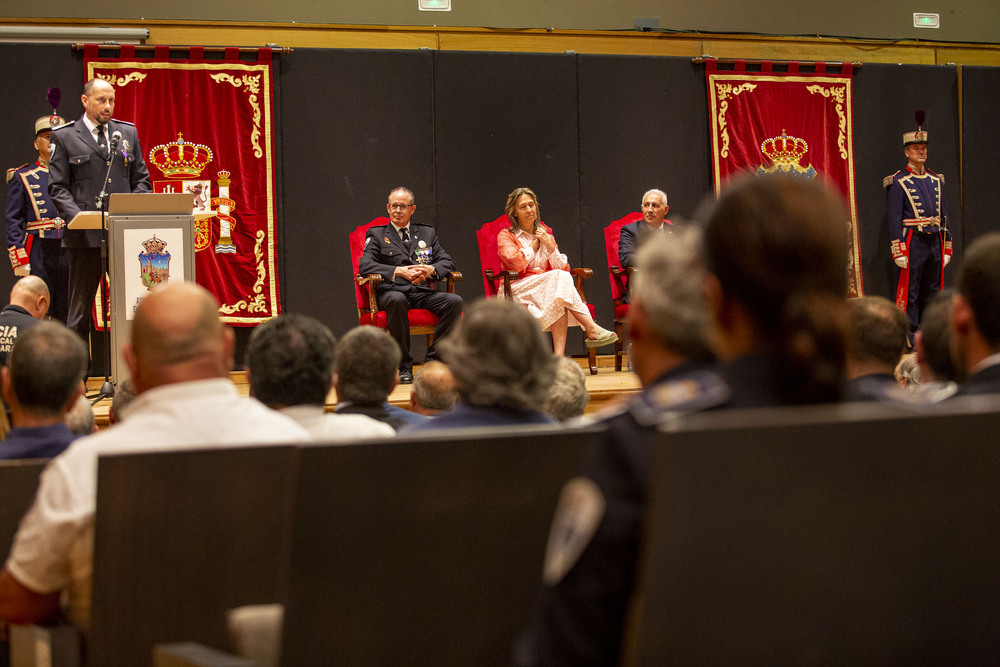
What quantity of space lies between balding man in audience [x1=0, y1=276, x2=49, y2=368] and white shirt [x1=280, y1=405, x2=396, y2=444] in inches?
85.3

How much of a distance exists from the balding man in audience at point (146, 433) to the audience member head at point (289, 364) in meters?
0.32

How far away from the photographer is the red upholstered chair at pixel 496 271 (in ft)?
18.0

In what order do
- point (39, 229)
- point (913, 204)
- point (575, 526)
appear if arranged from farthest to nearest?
point (913, 204)
point (39, 229)
point (575, 526)

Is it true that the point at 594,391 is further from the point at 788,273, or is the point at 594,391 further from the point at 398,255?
the point at 788,273

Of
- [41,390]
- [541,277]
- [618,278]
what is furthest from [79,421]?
A: [618,278]

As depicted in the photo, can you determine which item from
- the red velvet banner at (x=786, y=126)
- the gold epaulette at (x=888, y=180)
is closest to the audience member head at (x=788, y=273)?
the red velvet banner at (x=786, y=126)

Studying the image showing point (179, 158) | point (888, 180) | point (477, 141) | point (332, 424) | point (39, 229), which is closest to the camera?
point (332, 424)

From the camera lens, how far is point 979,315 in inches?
59.6

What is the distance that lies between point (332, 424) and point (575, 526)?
110 centimetres

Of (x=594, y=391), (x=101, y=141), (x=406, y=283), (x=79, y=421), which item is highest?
(x=101, y=141)

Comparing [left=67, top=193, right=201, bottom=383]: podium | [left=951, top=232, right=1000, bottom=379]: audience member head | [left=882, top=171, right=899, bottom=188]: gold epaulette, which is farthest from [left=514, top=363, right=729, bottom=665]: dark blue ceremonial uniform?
[left=882, top=171, right=899, bottom=188]: gold epaulette

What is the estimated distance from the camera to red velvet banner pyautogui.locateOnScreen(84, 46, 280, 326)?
5867mm

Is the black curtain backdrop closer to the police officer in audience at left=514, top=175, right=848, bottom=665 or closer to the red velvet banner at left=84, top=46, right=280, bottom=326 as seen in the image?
the red velvet banner at left=84, top=46, right=280, bottom=326

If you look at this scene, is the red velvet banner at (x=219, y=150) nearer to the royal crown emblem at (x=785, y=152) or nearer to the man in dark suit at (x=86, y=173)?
the man in dark suit at (x=86, y=173)
